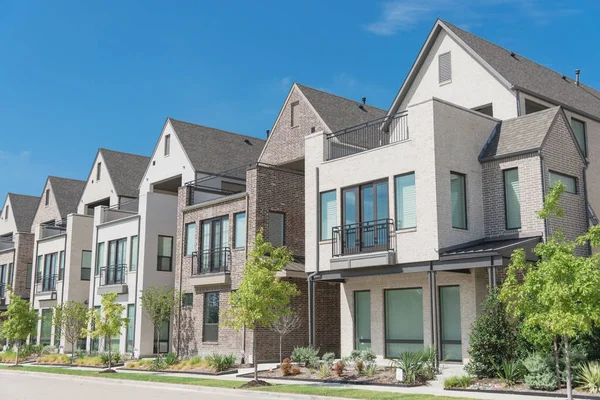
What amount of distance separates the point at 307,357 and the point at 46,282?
26.2m

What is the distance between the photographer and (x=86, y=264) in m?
41.0

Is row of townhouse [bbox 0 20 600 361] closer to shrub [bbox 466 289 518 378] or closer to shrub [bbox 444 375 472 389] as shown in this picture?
shrub [bbox 466 289 518 378]

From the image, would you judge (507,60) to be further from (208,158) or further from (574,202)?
(208,158)

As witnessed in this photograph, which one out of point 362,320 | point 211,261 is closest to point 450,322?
point 362,320

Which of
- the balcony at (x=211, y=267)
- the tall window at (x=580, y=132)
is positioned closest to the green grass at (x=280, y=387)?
the balcony at (x=211, y=267)

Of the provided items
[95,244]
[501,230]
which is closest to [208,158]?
[95,244]

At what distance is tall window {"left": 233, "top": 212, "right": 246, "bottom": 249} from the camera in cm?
2861

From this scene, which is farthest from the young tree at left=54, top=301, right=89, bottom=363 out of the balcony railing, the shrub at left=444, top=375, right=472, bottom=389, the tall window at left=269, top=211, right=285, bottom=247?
the shrub at left=444, top=375, right=472, bottom=389

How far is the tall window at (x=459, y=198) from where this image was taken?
21.7 metres

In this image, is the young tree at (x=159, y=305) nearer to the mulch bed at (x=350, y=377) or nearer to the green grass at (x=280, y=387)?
the green grass at (x=280, y=387)

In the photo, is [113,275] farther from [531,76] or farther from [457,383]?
[457,383]

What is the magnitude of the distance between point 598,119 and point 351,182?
34.5ft

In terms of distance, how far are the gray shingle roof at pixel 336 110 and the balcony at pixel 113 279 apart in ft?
42.6

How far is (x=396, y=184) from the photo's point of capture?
2248 centimetres
